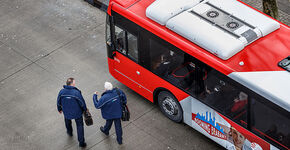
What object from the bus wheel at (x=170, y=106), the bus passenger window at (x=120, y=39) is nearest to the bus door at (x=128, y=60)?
the bus passenger window at (x=120, y=39)

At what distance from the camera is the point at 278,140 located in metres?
10.3

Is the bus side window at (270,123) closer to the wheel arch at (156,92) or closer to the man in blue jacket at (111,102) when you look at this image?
the wheel arch at (156,92)

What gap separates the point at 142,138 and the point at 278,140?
347 centimetres

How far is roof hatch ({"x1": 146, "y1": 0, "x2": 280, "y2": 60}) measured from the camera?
10961mm

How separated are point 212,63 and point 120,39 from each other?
9.65 feet

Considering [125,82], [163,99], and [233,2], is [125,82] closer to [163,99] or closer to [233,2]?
[163,99]

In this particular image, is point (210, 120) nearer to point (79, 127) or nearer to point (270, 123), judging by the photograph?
point (270, 123)

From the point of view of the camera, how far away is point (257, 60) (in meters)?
10.7

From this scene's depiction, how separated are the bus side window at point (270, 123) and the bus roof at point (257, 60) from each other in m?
0.25

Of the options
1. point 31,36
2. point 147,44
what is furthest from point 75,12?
point 147,44

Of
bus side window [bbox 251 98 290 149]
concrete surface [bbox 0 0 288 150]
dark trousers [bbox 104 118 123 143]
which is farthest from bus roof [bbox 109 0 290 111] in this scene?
concrete surface [bbox 0 0 288 150]

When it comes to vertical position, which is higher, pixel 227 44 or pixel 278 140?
pixel 227 44

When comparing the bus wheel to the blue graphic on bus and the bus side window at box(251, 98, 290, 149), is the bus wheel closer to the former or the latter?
the blue graphic on bus

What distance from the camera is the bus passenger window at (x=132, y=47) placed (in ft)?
41.2
